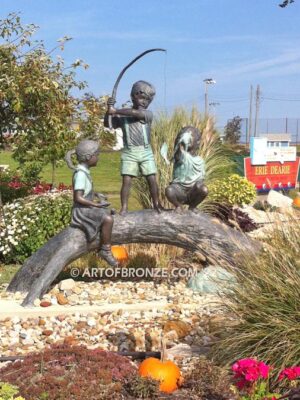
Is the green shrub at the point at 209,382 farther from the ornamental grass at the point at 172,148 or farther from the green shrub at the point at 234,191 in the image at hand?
the green shrub at the point at 234,191

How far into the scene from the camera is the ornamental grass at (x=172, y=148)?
9766 millimetres

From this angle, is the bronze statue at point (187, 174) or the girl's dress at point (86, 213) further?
the bronze statue at point (187, 174)

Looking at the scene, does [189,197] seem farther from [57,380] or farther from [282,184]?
[282,184]

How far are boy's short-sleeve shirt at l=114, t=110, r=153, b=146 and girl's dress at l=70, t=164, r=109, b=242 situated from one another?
23.4 inches

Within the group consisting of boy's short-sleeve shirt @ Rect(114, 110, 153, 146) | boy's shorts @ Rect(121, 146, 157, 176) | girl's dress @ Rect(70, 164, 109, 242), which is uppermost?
boy's short-sleeve shirt @ Rect(114, 110, 153, 146)

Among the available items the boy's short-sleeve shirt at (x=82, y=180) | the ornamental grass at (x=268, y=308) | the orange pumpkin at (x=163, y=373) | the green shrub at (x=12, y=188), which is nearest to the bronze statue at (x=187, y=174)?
the boy's short-sleeve shirt at (x=82, y=180)

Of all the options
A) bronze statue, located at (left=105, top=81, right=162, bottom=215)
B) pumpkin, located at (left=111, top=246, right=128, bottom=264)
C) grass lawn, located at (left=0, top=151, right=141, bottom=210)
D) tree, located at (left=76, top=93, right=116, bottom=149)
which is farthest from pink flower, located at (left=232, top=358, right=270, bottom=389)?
grass lawn, located at (left=0, top=151, right=141, bottom=210)

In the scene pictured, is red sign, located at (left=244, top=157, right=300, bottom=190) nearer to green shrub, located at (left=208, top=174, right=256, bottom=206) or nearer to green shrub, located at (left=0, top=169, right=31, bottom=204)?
green shrub, located at (left=208, top=174, right=256, bottom=206)

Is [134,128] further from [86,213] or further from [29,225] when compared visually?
[29,225]

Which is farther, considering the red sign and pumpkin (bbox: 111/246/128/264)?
the red sign

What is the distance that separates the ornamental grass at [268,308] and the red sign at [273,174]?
11.1 meters

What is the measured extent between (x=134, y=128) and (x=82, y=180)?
0.81 m

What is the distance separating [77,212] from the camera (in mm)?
6211

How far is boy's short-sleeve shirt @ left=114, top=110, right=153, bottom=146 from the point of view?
21.1 feet
